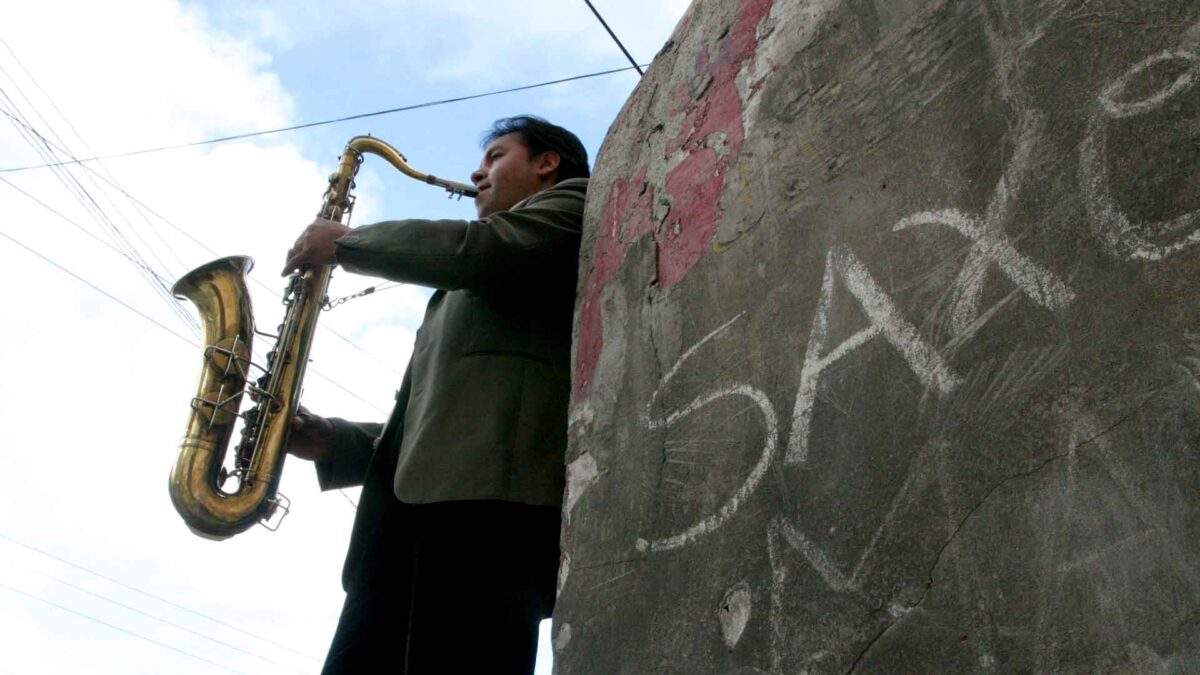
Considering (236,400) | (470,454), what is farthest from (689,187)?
(236,400)

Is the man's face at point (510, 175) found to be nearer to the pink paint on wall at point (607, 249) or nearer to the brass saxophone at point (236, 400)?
the pink paint on wall at point (607, 249)

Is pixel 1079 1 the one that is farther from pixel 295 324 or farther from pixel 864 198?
pixel 295 324

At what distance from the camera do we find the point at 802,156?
1708 millimetres

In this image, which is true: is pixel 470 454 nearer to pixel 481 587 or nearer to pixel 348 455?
pixel 481 587

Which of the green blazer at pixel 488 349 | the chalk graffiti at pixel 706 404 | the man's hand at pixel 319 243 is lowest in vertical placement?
the chalk graffiti at pixel 706 404

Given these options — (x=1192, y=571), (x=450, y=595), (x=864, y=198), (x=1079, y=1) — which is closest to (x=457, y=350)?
(x=450, y=595)

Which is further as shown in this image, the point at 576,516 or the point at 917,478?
the point at 576,516

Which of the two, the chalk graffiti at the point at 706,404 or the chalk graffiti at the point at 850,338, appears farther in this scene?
the chalk graffiti at the point at 706,404

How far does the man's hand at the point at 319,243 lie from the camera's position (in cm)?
261

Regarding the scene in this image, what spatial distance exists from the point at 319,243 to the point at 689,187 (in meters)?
1.07

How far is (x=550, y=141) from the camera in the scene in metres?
3.10

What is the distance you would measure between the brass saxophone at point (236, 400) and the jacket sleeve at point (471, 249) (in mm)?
1327

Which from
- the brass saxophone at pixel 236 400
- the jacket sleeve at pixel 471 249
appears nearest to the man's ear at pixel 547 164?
the jacket sleeve at pixel 471 249

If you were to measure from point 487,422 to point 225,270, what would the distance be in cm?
214
